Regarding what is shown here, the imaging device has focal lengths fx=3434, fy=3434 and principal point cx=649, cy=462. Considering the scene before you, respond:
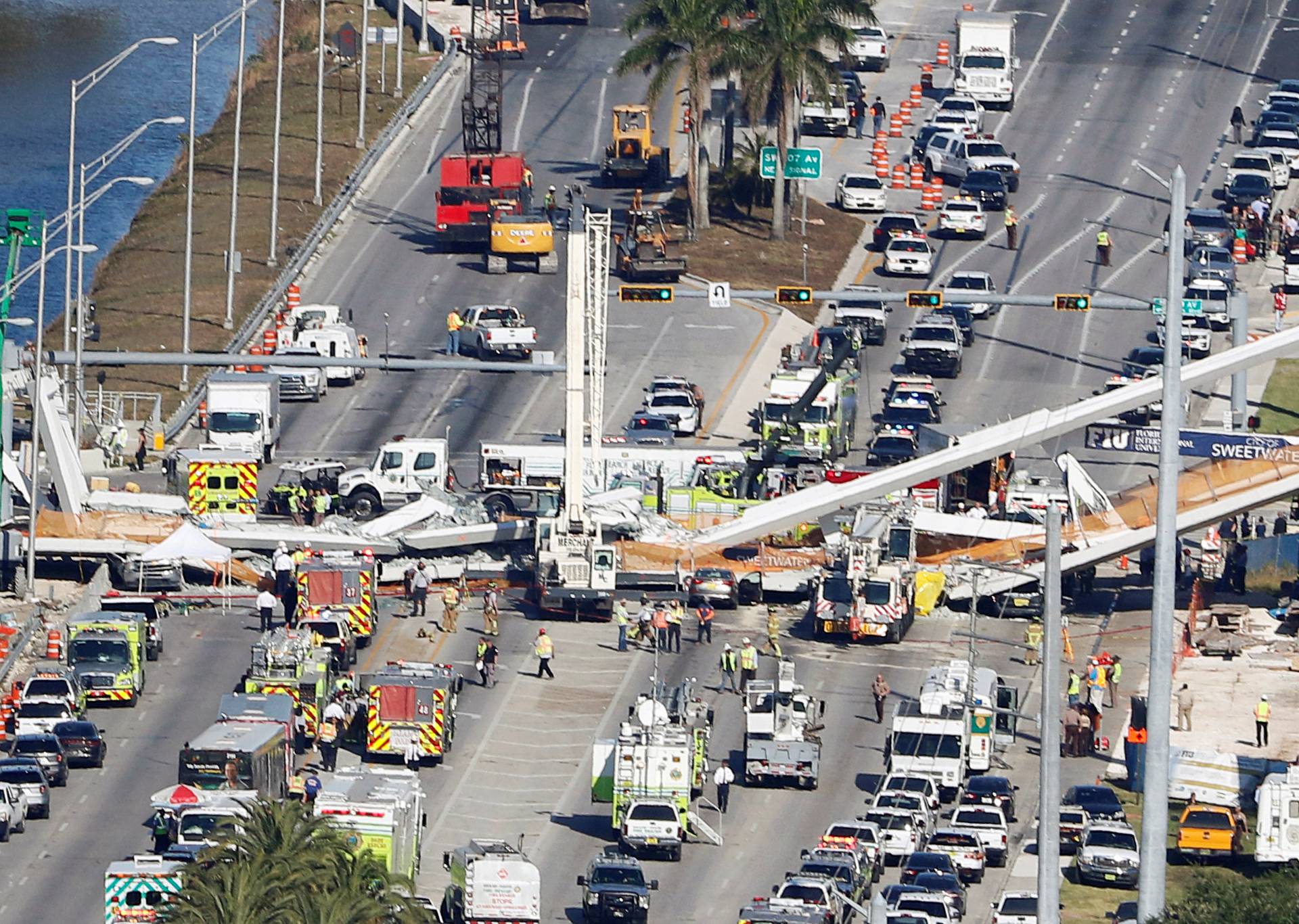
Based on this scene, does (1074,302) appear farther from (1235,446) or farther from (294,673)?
(294,673)

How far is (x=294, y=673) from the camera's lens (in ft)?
267

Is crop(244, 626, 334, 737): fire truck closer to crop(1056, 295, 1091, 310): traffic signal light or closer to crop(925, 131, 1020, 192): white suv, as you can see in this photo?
crop(1056, 295, 1091, 310): traffic signal light

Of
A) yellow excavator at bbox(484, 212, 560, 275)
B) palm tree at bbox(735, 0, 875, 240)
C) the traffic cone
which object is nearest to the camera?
the traffic cone

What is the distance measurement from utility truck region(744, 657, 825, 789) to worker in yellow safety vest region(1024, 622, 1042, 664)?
8140 mm

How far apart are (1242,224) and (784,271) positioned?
18473mm

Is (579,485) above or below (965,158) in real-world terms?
below

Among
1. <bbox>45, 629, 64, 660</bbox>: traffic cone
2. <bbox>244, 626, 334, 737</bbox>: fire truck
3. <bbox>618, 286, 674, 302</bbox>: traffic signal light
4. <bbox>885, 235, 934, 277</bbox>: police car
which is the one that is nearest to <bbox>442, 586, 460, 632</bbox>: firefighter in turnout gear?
<bbox>244, 626, 334, 737</bbox>: fire truck

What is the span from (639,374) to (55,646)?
3678cm

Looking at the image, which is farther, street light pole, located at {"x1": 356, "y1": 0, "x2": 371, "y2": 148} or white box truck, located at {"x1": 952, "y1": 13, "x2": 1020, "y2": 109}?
white box truck, located at {"x1": 952, "y1": 13, "x2": 1020, "y2": 109}

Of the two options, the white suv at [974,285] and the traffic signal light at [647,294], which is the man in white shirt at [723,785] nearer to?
the traffic signal light at [647,294]

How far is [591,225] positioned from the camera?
9644 centimetres

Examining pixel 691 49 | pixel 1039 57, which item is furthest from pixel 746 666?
pixel 1039 57

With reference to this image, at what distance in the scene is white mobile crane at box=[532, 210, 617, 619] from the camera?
92.7 meters

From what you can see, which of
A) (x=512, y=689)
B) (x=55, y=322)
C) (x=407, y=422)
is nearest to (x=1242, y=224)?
(x=407, y=422)
